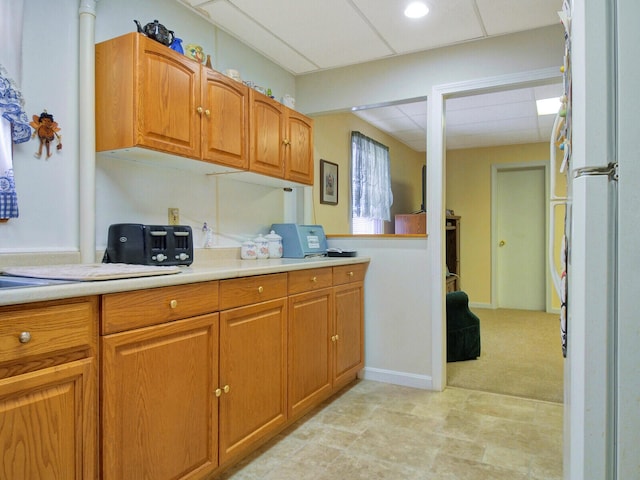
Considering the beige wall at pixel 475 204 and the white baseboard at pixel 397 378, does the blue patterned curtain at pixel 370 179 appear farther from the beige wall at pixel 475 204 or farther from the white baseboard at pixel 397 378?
the white baseboard at pixel 397 378

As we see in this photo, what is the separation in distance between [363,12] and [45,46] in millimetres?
1615

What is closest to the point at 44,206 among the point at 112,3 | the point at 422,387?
the point at 112,3

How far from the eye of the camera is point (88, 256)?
72.9 inches

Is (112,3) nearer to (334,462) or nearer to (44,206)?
(44,206)

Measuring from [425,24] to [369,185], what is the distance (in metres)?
2.37

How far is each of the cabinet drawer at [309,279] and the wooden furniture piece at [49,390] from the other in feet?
3.75

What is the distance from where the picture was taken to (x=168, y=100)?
1.94m

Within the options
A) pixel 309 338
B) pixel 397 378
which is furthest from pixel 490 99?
pixel 309 338

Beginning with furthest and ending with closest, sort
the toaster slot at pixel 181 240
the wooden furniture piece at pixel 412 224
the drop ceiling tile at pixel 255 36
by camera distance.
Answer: the wooden furniture piece at pixel 412 224 < the drop ceiling tile at pixel 255 36 < the toaster slot at pixel 181 240

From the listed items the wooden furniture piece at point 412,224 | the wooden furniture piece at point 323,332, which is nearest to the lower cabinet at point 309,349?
the wooden furniture piece at point 323,332

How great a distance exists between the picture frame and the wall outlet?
5.62 ft

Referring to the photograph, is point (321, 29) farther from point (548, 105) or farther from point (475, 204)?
point (475, 204)

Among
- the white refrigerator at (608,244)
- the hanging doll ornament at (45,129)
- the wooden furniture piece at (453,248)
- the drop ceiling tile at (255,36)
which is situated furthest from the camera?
the wooden furniture piece at (453,248)

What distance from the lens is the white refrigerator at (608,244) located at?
74 cm
